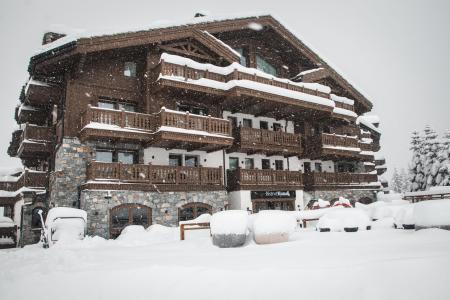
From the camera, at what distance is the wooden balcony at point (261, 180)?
21.8 metres

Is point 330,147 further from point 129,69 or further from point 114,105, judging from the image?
point 114,105

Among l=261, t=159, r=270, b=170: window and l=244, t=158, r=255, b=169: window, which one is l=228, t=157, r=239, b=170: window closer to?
l=244, t=158, r=255, b=169: window

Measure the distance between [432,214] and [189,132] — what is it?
11.6m

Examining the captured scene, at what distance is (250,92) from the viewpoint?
20.8 metres

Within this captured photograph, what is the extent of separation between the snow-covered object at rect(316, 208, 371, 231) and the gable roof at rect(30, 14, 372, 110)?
42.2 feet

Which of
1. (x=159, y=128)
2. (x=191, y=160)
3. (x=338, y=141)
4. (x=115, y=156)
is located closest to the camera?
(x=159, y=128)

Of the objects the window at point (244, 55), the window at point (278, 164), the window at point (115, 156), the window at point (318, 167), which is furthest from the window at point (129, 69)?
the window at point (318, 167)

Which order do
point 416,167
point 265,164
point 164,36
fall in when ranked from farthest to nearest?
point 416,167 < point 265,164 < point 164,36

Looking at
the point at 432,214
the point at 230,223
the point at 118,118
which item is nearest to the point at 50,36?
the point at 118,118

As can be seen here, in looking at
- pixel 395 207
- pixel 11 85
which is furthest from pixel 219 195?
pixel 11 85

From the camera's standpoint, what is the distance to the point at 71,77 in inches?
722

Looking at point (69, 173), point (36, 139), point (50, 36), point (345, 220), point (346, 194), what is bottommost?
point (345, 220)

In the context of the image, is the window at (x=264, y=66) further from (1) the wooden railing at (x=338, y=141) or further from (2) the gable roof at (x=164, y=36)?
(1) the wooden railing at (x=338, y=141)

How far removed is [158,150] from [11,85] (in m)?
206
